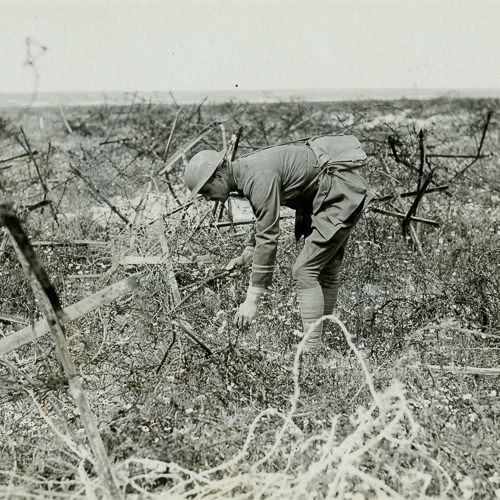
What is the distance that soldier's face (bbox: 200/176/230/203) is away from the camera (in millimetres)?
3766

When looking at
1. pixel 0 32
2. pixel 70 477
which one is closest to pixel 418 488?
pixel 70 477

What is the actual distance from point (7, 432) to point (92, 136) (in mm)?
15133

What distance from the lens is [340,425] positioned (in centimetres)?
332

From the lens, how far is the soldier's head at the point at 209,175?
146 inches

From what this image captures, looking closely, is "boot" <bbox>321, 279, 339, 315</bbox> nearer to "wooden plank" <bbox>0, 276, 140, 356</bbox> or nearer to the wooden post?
"wooden plank" <bbox>0, 276, 140, 356</bbox>

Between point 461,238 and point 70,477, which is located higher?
point 461,238

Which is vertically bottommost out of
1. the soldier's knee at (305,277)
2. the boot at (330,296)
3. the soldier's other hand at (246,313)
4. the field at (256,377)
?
the field at (256,377)

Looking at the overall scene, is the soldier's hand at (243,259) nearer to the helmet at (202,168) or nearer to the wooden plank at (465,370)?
the helmet at (202,168)

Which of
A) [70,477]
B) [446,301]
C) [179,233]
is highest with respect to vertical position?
[179,233]

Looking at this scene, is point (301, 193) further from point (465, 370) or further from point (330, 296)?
point (465, 370)

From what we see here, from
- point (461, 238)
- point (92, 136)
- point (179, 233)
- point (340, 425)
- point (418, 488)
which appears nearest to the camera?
point (418, 488)

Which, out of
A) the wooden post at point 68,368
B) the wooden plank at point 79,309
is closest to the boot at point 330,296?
the wooden plank at point 79,309

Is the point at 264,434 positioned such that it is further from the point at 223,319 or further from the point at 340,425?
the point at 223,319

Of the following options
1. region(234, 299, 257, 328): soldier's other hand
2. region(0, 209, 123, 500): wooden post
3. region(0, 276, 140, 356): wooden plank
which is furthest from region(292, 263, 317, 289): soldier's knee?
region(0, 209, 123, 500): wooden post
